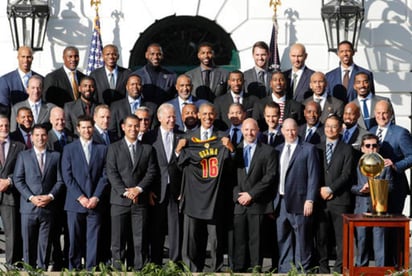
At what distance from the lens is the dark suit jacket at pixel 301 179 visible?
1323 centimetres

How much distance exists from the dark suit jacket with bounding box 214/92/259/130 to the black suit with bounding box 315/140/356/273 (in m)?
1.05

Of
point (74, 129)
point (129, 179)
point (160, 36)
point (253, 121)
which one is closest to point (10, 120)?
point (74, 129)

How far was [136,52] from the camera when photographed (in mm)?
17359

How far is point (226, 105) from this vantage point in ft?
46.2

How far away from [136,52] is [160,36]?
0.41 meters

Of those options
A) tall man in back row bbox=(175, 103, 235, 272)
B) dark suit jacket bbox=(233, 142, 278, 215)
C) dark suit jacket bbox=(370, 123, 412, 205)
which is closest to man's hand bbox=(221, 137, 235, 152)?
tall man in back row bbox=(175, 103, 235, 272)

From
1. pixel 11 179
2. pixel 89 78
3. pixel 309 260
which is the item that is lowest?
pixel 309 260

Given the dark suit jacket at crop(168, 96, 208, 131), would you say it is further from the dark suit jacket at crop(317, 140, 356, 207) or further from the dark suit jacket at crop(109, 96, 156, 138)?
the dark suit jacket at crop(317, 140, 356, 207)

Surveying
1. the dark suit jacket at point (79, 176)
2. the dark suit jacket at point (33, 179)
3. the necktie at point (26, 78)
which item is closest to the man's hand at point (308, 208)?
the dark suit jacket at point (79, 176)

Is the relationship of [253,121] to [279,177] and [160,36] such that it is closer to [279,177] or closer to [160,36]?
[279,177]

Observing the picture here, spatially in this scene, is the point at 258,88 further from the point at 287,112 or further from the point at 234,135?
the point at 234,135

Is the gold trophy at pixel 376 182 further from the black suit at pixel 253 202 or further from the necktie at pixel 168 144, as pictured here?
the necktie at pixel 168 144

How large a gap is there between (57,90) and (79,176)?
1580 millimetres

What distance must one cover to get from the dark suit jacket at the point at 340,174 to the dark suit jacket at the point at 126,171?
1796mm
